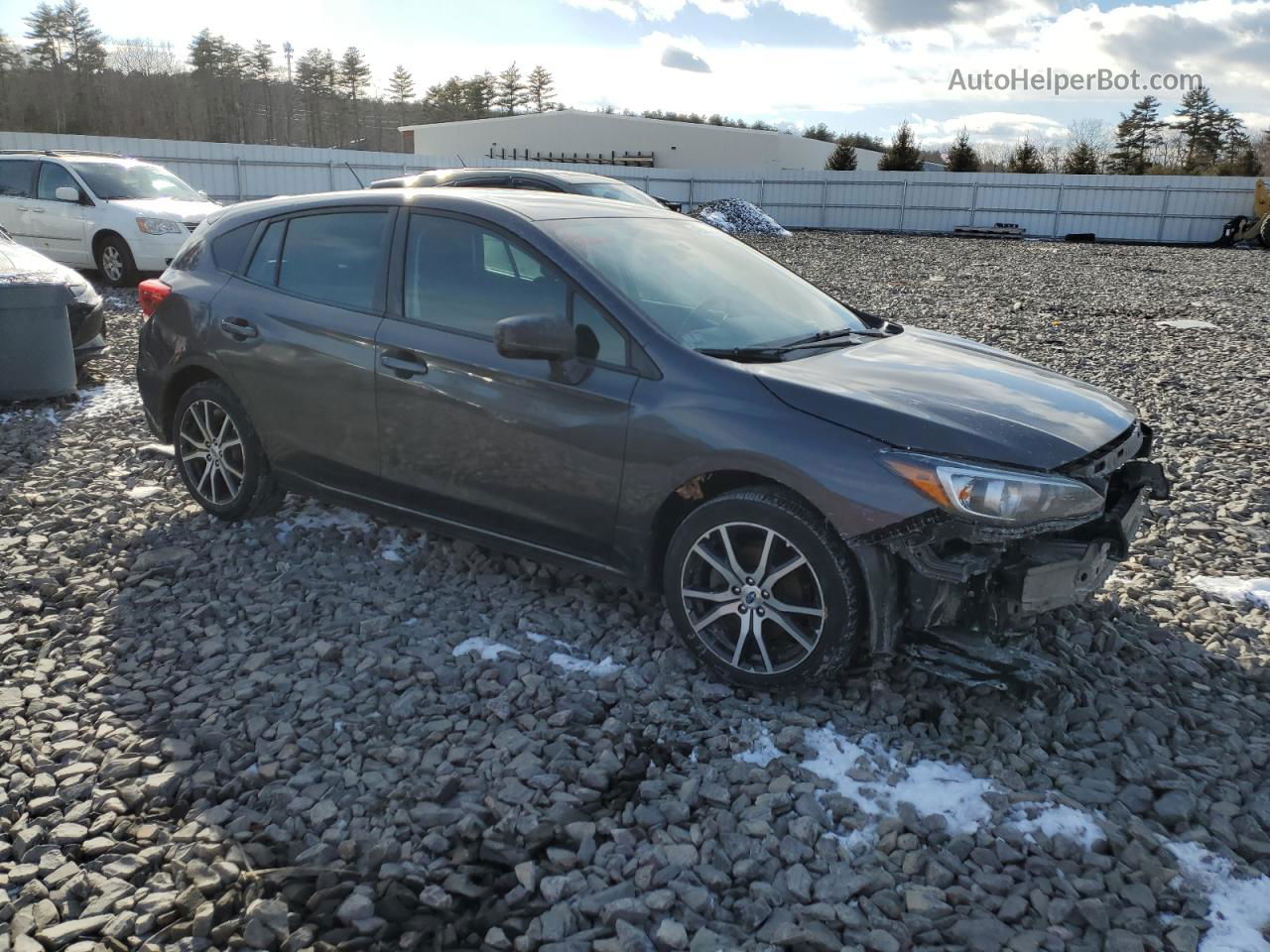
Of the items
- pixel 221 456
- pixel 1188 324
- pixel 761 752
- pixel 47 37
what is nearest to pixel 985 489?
pixel 761 752

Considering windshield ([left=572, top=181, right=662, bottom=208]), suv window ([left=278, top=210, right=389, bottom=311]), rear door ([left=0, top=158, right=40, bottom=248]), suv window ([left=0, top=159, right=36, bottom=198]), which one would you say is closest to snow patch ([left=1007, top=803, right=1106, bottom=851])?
suv window ([left=278, top=210, right=389, bottom=311])

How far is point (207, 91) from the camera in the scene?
76938 mm

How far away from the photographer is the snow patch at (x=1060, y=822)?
2.89 m

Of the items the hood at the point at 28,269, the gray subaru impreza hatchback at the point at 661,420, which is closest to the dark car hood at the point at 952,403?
the gray subaru impreza hatchback at the point at 661,420

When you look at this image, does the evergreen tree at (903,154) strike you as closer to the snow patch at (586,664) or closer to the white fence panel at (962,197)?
the white fence panel at (962,197)

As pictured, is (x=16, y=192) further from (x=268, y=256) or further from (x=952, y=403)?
Answer: (x=952, y=403)

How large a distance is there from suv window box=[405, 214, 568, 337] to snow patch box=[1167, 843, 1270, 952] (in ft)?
9.26

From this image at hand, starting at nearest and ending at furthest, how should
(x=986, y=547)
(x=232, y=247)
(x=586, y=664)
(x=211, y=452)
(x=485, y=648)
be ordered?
(x=986, y=547) < (x=586, y=664) < (x=485, y=648) < (x=232, y=247) < (x=211, y=452)

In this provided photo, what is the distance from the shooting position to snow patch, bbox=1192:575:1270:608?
177 inches

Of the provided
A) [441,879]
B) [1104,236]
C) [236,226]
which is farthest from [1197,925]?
[1104,236]

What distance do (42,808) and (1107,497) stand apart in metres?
3.80

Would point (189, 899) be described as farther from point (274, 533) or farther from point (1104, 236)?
point (1104, 236)

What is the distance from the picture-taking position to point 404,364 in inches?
167

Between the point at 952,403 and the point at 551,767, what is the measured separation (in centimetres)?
190
